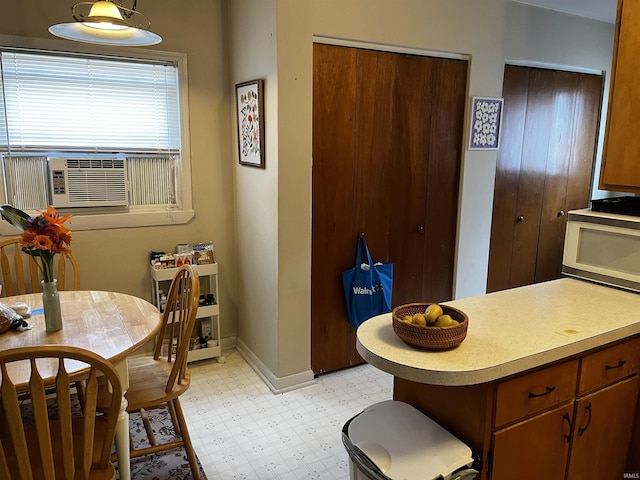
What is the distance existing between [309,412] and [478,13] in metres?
2.70

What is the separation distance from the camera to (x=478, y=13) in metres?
3.10

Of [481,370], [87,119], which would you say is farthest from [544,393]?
[87,119]

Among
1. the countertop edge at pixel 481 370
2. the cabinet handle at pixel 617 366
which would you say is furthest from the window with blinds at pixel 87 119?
the cabinet handle at pixel 617 366

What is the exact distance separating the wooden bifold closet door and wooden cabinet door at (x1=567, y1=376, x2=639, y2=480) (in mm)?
1553

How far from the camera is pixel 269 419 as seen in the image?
2.59 metres

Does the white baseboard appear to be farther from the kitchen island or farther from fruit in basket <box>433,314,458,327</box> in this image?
fruit in basket <box>433,314,458,327</box>

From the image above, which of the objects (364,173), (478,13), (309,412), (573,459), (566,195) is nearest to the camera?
(573,459)

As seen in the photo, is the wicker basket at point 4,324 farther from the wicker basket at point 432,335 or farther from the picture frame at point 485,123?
the picture frame at point 485,123

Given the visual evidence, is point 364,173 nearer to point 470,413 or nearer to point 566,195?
point 470,413

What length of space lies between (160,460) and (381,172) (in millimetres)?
1981

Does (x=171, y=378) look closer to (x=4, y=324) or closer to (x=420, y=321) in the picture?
(x=4, y=324)

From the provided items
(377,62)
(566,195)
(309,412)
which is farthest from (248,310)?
(566,195)

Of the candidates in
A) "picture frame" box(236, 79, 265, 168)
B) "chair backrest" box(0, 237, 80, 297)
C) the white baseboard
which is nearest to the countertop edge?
the white baseboard

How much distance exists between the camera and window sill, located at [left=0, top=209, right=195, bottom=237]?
9.36ft
